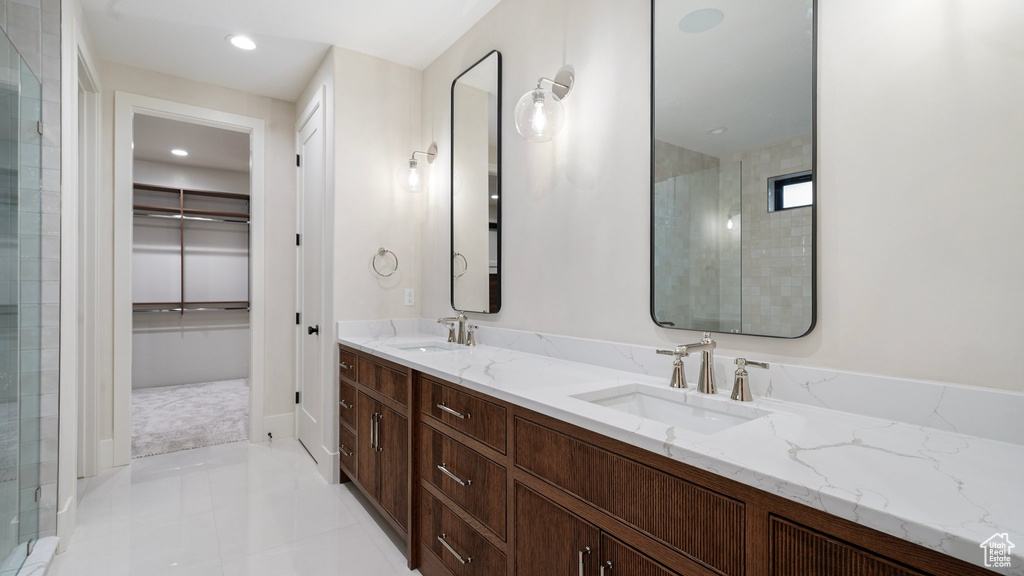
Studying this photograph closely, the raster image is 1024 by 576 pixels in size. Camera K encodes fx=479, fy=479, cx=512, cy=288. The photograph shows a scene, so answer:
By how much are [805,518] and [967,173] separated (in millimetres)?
822

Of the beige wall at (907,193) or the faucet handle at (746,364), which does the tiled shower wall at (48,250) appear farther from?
the faucet handle at (746,364)

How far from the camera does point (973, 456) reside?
86 cm

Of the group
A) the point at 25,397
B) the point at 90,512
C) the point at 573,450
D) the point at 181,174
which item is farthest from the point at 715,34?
the point at 181,174

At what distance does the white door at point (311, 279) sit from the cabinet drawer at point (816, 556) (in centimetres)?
259

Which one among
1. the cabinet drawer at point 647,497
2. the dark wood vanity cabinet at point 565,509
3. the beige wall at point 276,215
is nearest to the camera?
the dark wood vanity cabinet at point 565,509

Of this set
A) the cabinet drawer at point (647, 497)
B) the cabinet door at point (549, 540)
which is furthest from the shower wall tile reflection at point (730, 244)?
the cabinet door at point (549, 540)

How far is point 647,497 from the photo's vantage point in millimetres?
972

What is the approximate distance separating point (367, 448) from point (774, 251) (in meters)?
2.01

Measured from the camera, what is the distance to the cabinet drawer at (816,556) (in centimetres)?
65

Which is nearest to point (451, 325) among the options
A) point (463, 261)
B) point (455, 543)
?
point (463, 261)

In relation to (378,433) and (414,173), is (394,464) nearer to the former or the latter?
(378,433)

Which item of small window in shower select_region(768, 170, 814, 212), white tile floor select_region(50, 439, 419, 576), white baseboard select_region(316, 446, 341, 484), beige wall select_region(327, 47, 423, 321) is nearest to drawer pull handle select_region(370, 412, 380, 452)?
white tile floor select_region(50, 439, 419, 576)

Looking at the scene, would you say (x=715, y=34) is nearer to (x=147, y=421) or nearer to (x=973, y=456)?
(x=973, y=456)

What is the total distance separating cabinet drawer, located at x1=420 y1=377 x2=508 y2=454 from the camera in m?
1.42
